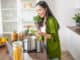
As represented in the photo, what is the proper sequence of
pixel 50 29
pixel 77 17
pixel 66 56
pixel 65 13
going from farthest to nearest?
pixel 65 13
pixel 66 56
pixel 77 17
pixel 50 29

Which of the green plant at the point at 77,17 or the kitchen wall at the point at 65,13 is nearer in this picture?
the green plant at the point at 77,17

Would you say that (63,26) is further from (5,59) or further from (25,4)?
(5,59)

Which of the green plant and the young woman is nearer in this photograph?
the young woman

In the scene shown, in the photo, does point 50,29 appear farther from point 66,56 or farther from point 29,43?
point 66,56

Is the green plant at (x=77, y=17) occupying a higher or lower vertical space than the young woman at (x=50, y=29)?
higher

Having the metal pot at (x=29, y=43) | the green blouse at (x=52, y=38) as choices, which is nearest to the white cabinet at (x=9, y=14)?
the green blouse at (x=52, y=38)

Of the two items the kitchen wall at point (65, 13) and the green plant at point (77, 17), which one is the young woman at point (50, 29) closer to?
the green plant at point (77, 17)

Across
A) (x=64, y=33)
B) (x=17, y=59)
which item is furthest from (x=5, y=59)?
(x=64, y=33)

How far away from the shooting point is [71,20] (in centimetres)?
507

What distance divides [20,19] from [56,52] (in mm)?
2785

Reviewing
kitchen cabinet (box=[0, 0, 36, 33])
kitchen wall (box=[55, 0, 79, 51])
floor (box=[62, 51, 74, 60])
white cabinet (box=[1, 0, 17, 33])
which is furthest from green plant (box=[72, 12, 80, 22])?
white cabinet (box=[1, 0, 17, 33])

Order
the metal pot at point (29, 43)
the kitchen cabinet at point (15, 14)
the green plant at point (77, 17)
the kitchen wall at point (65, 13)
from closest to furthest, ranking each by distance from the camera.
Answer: the metal pot at point (29, 43)
the green plant at point (77, 17)
the kitchen cabinet at point (15, 14)
the kitchen wall at point (65, 13)

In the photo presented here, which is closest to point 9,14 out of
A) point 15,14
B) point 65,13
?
point 15,14

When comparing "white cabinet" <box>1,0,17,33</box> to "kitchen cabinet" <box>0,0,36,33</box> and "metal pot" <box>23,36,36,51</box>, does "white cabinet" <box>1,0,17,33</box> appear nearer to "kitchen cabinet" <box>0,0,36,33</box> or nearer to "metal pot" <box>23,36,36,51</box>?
"kitchen cabinet" <box>0,0,36,33</box>
